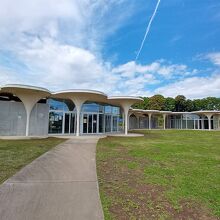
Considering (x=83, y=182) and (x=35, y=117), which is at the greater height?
(x=35, y=117)

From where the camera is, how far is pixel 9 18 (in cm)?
1004

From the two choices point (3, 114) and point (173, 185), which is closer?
point (173, 185)

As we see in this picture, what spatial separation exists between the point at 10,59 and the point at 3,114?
5121mm

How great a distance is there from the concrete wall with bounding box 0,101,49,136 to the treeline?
3883 cm

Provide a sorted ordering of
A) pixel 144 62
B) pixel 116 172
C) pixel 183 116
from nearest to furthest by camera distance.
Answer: pixel 116 172 → pixel 144 62 → pixel 183 116

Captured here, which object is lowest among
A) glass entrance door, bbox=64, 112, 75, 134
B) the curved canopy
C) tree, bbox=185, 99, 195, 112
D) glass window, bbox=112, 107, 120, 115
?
glass entrance door, bbox=64, 112, 75, 134

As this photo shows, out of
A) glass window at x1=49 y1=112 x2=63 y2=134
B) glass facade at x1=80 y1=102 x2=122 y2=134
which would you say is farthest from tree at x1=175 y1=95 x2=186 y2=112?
glass window at x1=49 y1=112 x2=63 y2=134

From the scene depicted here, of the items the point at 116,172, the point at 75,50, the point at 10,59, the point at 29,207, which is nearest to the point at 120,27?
the point at 75,50

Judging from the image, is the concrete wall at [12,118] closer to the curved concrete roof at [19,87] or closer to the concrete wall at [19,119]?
the concrete wall at [19,119]

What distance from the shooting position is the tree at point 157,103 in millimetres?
53281

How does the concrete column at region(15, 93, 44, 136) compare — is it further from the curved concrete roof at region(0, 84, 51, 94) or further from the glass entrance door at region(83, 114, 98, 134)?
the glass entrance door at region(83, 114, 98, 134)

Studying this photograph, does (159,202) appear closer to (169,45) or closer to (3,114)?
(169,45)

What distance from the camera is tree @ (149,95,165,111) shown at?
53.3 m

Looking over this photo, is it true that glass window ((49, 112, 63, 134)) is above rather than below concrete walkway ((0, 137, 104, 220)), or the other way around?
above
